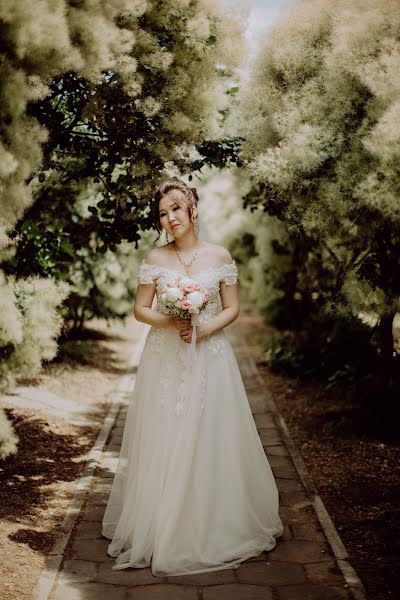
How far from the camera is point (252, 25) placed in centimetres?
495

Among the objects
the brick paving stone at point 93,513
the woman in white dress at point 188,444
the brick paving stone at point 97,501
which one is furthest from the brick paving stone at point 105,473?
the woman in white dress at point 188,444

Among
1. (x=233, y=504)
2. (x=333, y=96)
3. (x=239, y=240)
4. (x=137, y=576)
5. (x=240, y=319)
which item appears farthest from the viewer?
(x=240, y=319)

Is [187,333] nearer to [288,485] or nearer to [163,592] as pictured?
[163,592]

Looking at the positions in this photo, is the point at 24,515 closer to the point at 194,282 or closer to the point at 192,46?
the point at 194,282

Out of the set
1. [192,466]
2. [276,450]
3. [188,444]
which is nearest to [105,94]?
[188,444]

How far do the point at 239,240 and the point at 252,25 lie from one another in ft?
32.0

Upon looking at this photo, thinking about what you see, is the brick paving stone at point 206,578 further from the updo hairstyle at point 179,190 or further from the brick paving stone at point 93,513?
the updo hairstyle at point 179,190

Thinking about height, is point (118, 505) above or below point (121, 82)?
below

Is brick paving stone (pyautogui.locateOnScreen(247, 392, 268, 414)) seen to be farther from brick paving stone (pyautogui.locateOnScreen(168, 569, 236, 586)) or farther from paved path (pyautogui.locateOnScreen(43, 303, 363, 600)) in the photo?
brick paving stone (pyautogui.locateOnScreen(168, 569, 236, 586))

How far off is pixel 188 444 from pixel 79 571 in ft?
3.37

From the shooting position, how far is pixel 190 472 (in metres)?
3.87

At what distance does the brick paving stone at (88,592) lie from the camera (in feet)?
11.1

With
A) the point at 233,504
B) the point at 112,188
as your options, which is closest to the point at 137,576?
the point at 233,504

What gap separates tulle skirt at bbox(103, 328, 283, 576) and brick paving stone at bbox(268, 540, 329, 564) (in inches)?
3.5
